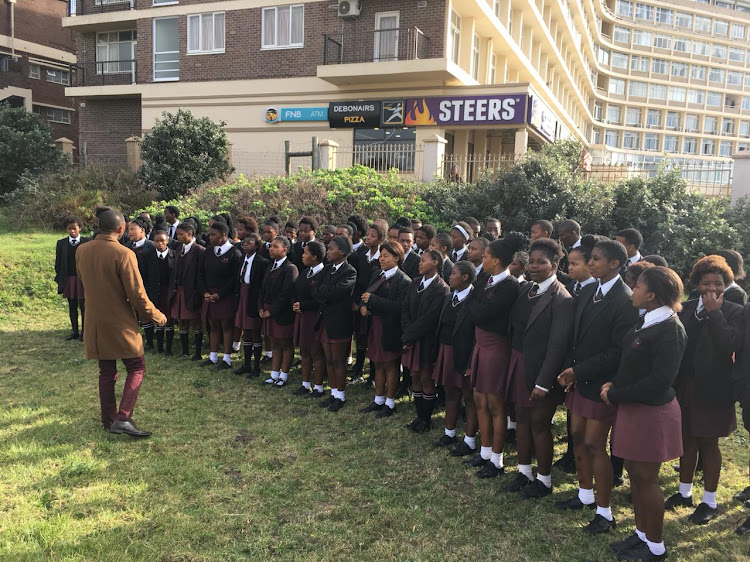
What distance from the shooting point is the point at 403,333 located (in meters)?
5.62

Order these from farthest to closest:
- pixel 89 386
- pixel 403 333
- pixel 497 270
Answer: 1. pixel 89 386
2. pixel 403 333
3. pixel 497 270

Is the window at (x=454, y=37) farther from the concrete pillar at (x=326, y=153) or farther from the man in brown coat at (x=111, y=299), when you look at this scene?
the man in brown coat at (x=111, y=299)

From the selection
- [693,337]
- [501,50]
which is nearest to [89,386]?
[693,337]

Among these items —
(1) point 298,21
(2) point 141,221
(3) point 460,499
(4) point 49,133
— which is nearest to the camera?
(3) point 460,499

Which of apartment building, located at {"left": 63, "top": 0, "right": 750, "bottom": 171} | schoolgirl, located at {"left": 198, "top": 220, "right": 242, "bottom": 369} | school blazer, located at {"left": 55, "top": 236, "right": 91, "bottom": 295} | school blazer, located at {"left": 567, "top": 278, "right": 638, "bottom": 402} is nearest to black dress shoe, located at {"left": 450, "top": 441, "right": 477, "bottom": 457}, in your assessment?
school blazer, located at {"left": 567, "top": 278, "right": 638, "bottom": 402}

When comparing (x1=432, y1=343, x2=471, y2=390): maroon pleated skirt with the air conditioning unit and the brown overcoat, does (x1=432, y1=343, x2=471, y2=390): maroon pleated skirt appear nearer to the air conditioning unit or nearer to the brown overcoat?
the brown overcoat

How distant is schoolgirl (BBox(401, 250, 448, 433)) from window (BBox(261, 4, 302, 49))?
17171mm

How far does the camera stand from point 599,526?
154 inches

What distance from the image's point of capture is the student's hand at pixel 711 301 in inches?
161

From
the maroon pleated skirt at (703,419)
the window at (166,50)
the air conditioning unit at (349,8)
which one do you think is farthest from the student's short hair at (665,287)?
the window at (166,50)

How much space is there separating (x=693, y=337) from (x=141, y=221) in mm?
8747

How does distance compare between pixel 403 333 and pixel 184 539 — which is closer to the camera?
pixel 184 539

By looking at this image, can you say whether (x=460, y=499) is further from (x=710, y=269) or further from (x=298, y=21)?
(x=298, y=21)

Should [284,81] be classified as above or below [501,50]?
below
